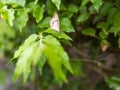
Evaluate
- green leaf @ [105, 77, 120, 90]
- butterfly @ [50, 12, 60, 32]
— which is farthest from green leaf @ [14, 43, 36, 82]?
green leaf @ [105, 77, 120, 90]

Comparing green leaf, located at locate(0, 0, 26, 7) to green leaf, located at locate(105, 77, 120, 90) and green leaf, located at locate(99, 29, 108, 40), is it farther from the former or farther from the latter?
green leaf, located at locate(105, 77, 120, 90)


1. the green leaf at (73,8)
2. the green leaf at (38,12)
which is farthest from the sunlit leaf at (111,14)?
the green leaf at (38,12)

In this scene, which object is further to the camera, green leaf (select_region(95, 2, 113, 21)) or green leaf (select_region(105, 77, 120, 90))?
green leaf (select_region(105, 77, 120, 90))

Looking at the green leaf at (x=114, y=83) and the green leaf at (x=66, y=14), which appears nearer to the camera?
the green leaf at (x=66, y=14)

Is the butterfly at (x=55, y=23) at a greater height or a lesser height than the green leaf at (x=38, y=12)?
lesser

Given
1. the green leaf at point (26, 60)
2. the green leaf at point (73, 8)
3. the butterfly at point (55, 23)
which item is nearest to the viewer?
the green leaf at point (26, 60)

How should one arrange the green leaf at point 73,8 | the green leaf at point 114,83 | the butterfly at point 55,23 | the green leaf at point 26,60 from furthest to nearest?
1. the green leaf at point 114,83
2. the green leaf at point 73,8
3. the butterfly at point 55,23
4. the green leaf at point 26,60

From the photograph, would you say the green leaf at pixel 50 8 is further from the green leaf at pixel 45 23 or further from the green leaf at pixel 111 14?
the green leaf at pixel 111 14

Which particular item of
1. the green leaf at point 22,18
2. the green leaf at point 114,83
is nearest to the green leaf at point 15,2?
the green leaf at point 22,18

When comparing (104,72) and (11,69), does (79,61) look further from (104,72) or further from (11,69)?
(11,69)

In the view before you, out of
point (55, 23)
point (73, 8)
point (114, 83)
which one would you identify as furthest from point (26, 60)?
point (114, 83)

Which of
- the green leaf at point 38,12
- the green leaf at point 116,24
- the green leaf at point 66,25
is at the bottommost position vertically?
the green leaf at point 116,24
